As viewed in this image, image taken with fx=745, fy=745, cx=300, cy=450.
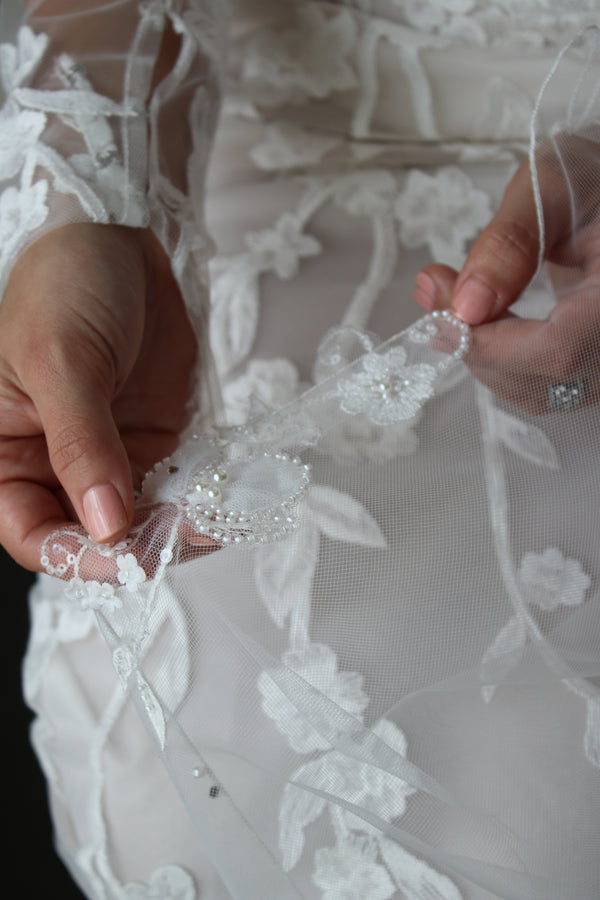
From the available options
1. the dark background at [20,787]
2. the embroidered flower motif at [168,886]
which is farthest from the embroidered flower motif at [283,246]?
the dark background at [20,787]

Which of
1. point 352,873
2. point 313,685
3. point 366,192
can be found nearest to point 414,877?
point 352,873

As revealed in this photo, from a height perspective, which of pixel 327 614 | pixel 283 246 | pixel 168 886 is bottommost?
pixel 168 886

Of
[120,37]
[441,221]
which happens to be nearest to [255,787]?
[441,221]

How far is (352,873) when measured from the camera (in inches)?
20.5

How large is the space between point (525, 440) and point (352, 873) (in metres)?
0.33

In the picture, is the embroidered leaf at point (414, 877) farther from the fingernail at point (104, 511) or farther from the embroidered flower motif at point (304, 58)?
the embroidered flower motif at point (304, 58)

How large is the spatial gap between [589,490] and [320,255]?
0.43 meters

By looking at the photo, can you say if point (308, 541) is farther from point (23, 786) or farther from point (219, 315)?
point (23, 786)

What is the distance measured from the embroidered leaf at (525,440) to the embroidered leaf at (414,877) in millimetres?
290

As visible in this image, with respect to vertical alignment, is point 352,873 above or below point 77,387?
below

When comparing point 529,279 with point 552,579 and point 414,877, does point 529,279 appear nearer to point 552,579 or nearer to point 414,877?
point 552,579

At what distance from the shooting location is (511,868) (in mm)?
495

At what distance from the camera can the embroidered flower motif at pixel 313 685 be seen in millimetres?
507

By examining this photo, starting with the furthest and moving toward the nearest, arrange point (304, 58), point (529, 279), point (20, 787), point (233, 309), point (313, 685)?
point (20, 787) → point (304, 58) → point (233, 309) → point (529, 279) → point (313, 685)
